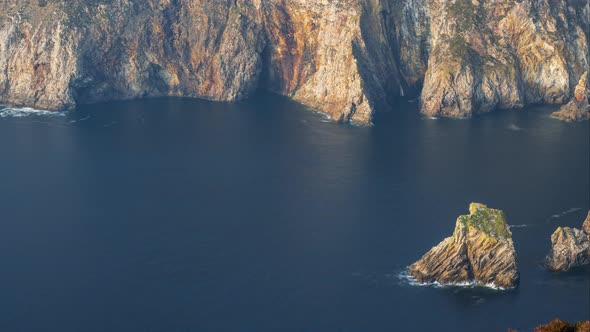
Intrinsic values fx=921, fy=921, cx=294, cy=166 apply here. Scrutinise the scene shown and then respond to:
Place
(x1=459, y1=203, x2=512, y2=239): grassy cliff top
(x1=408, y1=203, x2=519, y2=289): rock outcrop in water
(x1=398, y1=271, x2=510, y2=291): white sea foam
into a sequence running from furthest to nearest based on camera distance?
(x1=459, y1=203, x2=512, y2=239): grassy cliff top → (x1=398, y1=271, x2=510, y2=291): white sea foam → (x1=408, y1=203, x2=519, y2=289): rock outcrop in water

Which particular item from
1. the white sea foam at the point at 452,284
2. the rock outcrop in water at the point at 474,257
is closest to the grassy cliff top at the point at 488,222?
the rock outcrop in water at the point at 474,257

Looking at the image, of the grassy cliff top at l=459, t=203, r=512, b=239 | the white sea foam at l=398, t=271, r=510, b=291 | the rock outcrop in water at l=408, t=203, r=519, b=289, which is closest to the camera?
the rock outcrop in water at l=408, t=203, r=519, b=289

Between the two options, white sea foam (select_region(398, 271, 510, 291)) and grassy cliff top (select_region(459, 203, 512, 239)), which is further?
grassy cliff top (select_region(459, 203, 512, 239))

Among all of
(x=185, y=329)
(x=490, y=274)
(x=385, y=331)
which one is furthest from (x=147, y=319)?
(x=490, y=274)

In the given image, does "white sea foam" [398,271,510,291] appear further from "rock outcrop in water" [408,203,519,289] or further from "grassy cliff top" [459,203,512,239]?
"grassy cliff top" [459,203,512,239]

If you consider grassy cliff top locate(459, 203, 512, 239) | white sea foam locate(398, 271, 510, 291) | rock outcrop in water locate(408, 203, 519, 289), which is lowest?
white sea foam locate(398, 271, 510, 291)

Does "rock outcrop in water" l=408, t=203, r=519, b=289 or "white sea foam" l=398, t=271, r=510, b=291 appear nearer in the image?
"rock outcrop in water" l=408, t=203, r=519, b=289

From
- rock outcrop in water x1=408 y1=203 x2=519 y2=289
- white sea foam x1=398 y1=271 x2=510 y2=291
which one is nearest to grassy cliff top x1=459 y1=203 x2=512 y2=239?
rock outcrop in water x1=408 y1=203 x2=519 y2=289

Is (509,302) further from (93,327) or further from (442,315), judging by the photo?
(93,327)

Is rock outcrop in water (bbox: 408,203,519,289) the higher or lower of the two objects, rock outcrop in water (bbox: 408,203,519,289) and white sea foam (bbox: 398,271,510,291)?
the higher
